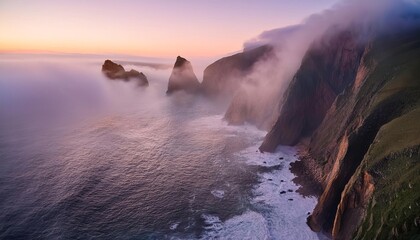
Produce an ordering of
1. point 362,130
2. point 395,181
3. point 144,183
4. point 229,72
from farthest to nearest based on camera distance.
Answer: point 229,72
point 144,183
point 362,130
point 395,181

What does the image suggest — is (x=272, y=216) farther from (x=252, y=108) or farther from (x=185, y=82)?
(x=185, y=82)

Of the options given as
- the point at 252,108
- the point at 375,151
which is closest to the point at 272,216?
the point at 375,151

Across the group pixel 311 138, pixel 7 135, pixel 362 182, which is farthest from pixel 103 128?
pixel 362 182

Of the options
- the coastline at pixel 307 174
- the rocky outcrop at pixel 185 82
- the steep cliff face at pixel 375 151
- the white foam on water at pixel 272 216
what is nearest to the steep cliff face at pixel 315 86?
the coastline at pixel 307 174

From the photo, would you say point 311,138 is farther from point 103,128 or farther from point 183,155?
point 103,128

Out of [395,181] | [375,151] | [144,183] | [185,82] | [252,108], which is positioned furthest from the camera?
[185,82]
